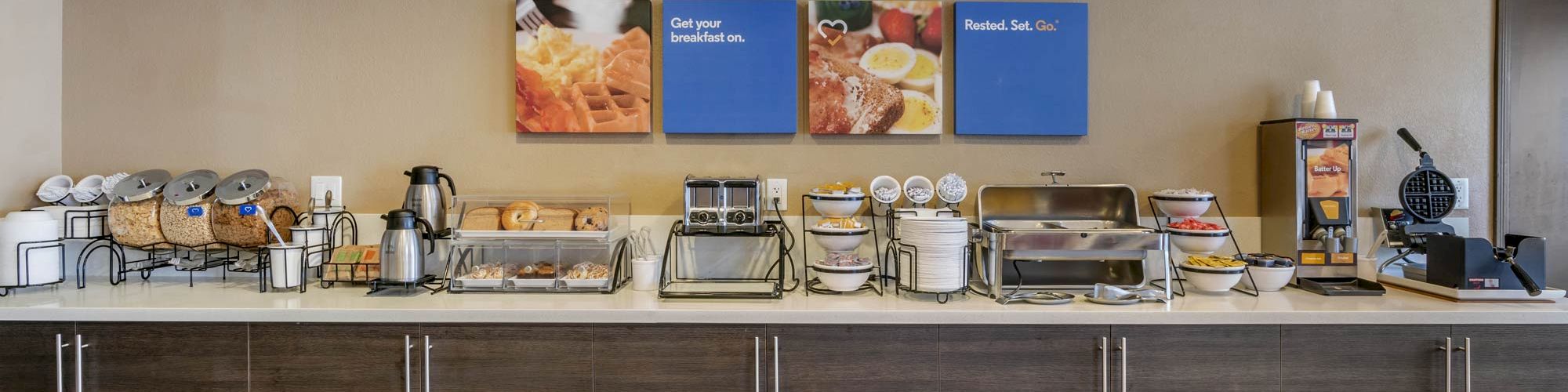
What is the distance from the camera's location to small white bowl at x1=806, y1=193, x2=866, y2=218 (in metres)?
2.53

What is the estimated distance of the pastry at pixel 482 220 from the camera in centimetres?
245

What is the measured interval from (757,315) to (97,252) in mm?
2607

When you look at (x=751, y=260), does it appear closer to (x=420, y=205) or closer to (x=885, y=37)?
(x=885, y=37)

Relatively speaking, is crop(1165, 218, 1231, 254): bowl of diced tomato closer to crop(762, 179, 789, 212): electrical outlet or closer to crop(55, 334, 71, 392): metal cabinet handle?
crop(762, 179, 789, 212): electrical outlet

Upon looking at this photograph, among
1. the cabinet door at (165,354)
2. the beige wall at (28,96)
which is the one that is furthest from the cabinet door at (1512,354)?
the beige wall at (28,96)

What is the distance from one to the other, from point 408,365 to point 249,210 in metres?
0.95

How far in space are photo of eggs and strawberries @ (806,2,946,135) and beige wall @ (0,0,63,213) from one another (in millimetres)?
2853

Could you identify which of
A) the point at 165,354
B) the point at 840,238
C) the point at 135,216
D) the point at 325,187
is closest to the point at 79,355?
the point at 165,354

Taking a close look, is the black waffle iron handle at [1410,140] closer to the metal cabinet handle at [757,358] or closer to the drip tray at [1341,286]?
the drip tray at [1341,286]

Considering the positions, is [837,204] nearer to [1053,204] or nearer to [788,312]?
[788,312]

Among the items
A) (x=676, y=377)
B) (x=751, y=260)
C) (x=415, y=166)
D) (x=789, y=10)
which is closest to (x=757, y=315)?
(x=676, y=377)

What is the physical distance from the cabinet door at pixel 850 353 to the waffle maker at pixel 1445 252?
5.44 feet

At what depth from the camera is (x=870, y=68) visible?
2.70 metres

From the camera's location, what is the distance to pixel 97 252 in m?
2.74
